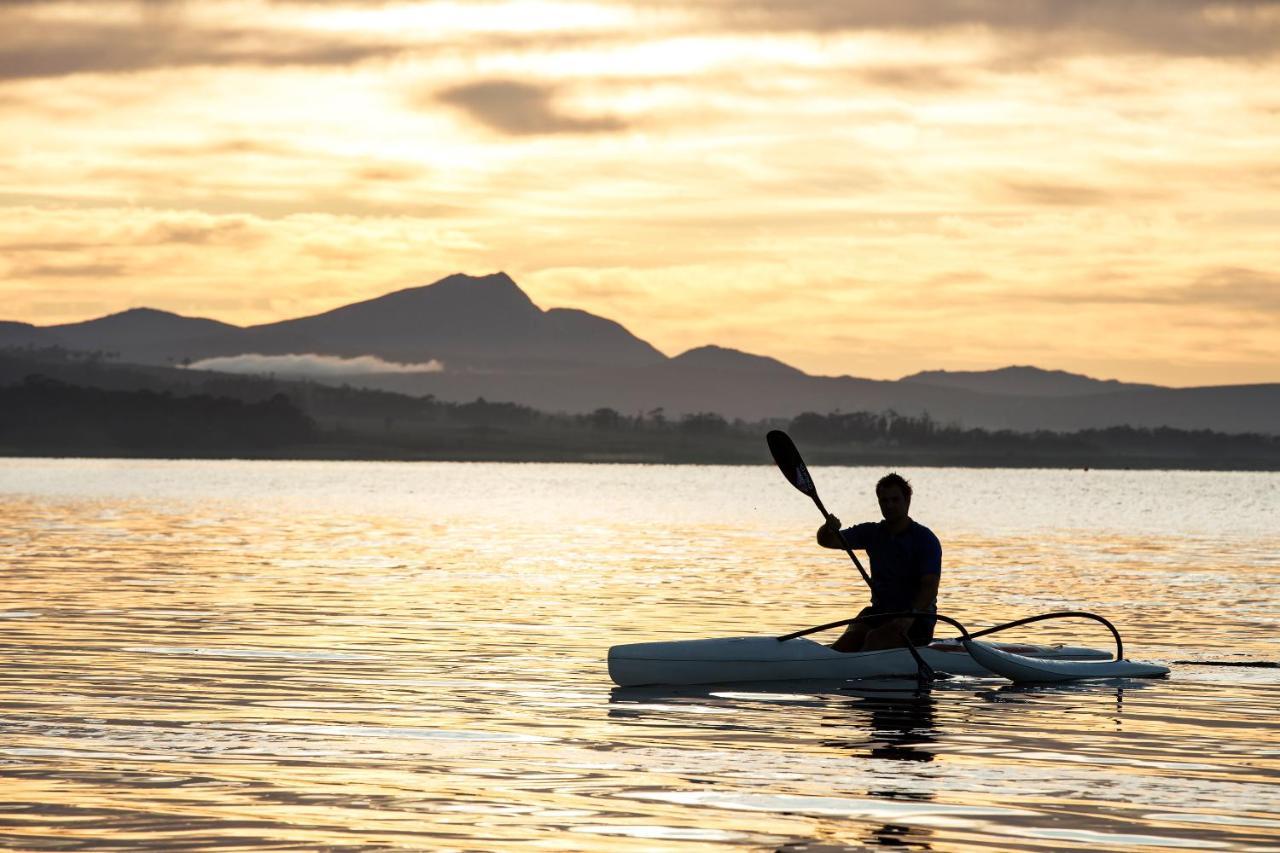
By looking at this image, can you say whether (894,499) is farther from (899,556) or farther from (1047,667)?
(1047,667)

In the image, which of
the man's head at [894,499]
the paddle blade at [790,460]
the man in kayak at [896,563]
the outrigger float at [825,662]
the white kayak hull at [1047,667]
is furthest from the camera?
the paddle blade at [790,460]

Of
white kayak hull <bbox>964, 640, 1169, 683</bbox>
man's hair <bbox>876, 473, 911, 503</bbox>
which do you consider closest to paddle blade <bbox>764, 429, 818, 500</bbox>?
white kayak hull <bbox>964, 640, 1169, 683</bbox>

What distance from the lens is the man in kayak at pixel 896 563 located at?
795 inches

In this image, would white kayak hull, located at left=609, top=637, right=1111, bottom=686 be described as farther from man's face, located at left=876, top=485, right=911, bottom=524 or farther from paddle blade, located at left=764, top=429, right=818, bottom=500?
paddle blade, located at left=764, top=429, right=818, bottom=500

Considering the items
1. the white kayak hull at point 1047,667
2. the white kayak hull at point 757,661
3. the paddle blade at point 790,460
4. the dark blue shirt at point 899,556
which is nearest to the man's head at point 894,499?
the dark blue shirt at point 899,556

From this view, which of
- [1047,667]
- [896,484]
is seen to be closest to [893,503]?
[896,484]

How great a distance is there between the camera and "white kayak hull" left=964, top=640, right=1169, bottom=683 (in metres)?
21.5

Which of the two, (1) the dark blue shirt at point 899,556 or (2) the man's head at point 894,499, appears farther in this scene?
(1) the dark blue shirt at point 899,556

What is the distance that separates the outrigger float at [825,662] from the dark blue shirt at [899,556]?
371 mm

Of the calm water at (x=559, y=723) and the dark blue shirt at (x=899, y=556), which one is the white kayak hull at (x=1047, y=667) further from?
the dark blue shirt at (x=899, y=556)

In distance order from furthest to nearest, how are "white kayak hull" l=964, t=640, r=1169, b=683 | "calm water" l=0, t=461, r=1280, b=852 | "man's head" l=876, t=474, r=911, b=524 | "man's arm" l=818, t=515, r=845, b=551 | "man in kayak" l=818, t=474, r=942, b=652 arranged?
"white kayak hull" l=964, t=640, r=1169, b=683 → "man's arm" l=818, t=515, r=845, b=551 → "man in kayak" l=818, t=474, r=942, b=652 → "man's head" l=876, t=474, r=911, b=524 → "calm water" l=0, t=461, r=1280, b=852

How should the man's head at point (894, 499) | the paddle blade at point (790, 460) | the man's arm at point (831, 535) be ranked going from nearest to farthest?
1. the man's head at point (894, 499)
2. the man's arm at point (831, 535)
3. the paddle blade at point (790, 460)

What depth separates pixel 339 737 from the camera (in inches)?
632

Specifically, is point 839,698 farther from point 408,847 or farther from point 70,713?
point 408,847
